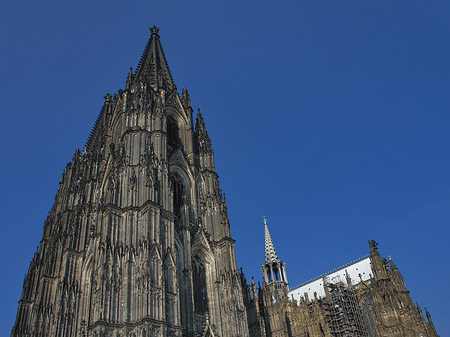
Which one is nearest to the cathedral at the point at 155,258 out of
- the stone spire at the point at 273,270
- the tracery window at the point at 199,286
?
the tracery window at the point at 199,286

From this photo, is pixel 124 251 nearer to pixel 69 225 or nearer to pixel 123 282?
pixel 123 282

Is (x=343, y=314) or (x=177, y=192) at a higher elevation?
(x=177, y=192)

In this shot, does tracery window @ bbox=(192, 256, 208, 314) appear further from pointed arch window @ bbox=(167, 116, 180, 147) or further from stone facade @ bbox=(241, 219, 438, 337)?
pointed arch window @ bbox=(167, 116, 180, 147)

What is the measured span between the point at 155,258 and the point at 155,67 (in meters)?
25.9

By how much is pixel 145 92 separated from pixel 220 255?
16.5 meters

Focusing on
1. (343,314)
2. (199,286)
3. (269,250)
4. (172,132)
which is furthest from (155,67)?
(269,250)

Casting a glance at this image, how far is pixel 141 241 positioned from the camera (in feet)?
83.5

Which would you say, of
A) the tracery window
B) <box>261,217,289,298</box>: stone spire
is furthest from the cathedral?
<box>261,217,289,298</box>: stone spire

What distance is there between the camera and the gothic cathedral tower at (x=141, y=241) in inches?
923

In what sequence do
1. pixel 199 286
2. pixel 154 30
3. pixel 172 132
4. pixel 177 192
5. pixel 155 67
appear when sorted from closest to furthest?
pixel 199 286
pixel 177 192
pixel 172 132
pixel 155 67
pixel 154 30

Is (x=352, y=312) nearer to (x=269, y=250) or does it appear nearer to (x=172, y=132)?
(x=172, y=132)

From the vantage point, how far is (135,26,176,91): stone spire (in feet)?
134

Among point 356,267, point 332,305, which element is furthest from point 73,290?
point 356,267

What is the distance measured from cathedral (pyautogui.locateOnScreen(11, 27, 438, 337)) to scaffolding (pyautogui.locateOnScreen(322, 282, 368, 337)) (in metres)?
0.14
